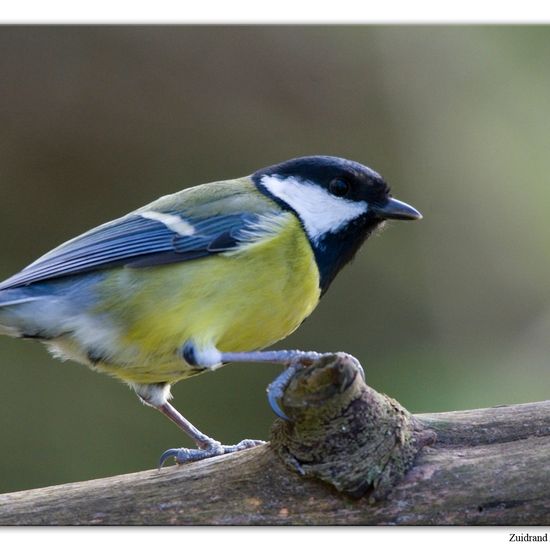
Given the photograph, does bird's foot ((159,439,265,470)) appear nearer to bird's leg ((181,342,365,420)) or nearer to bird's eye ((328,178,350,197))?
bird's leg ((181,342,365,420))

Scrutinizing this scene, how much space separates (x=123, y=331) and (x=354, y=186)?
1.67 feet

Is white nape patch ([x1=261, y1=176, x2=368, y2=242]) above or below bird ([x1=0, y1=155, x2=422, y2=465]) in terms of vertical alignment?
above

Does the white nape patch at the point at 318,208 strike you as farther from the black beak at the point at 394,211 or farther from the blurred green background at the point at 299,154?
the blurred green background at the point at 299,154

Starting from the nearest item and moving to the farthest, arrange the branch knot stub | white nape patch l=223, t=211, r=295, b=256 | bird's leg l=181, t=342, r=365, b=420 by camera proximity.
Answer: the branch knot stub
bird's leg l=181, t=342, r=365, b=420
white nape patch l=223, t=211, r=295, b=256

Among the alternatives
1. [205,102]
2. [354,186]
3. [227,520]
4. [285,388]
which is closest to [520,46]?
[354,186]

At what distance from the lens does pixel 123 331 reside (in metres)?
1.55

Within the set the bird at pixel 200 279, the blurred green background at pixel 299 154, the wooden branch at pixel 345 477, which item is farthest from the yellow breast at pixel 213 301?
the blurred green background at pixel 299 154

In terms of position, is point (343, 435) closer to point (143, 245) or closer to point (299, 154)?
point (143, 245)

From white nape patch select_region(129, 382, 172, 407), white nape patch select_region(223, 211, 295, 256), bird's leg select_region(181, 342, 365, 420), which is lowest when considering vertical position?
white nape patch select_region(129, 382, 172, 407)

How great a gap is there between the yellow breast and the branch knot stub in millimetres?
260

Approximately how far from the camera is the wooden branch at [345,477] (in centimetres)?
126

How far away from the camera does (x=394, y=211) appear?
165 centimetres

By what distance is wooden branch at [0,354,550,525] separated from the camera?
4.14 ft

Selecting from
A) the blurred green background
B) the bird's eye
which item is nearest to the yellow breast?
the bird's eye
